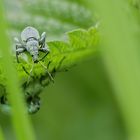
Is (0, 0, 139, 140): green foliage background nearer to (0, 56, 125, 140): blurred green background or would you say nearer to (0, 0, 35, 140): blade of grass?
(0, 56, 125, 140): blurred green background

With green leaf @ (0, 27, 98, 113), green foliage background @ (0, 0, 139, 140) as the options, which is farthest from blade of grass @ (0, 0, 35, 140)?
green foliage background @ (0, 0, 139, 140)

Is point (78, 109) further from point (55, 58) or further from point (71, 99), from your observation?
point (55, 58)

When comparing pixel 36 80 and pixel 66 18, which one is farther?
pixel 66 18

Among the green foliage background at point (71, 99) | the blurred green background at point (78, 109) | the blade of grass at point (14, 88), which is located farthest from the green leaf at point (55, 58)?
the blurred green background at point (78, 109)

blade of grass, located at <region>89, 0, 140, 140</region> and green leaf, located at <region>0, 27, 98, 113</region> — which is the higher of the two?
green leaf, located at <region>0, 27, 98, 113</region>

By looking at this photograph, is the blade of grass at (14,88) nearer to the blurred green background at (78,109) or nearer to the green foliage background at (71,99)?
the green foliage background at (71,99)

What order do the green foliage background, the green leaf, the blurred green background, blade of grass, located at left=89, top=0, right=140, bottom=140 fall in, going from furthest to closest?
the blurred green background → the green foliage background → the green leaf → blade of grass, located at left=89, top=0, right=140, bottom=140

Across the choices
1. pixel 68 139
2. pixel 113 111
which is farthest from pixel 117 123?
pixel 68 139

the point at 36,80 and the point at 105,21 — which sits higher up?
the point at 36,80

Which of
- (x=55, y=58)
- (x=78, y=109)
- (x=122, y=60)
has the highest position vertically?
(x=78, y=109)

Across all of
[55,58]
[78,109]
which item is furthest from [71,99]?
[55,58]

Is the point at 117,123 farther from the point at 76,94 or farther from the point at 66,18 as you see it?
the point at 66,18
